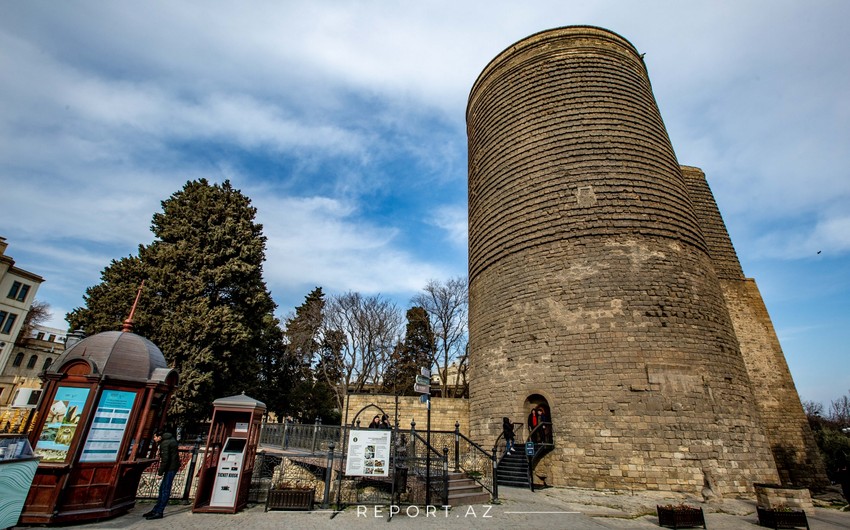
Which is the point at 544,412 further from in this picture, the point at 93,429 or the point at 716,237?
the point at 716,237

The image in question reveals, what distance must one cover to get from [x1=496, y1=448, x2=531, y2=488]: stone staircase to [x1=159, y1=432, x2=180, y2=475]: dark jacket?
7954 mm

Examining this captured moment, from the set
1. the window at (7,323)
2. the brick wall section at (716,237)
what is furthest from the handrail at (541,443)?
the window at (7,323)

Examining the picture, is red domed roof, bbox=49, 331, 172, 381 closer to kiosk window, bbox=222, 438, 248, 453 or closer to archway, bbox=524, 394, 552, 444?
kiosk window, bbox=222, 438, 248, 453

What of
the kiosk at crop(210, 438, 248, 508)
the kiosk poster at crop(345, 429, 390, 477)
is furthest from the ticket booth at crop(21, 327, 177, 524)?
the kiosk poster at crop(345, 429, 390, 477)

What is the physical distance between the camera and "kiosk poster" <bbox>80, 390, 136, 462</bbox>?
20.6ft

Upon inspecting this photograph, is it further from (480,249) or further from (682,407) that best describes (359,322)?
(682,407)

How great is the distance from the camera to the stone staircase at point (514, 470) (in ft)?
35.4

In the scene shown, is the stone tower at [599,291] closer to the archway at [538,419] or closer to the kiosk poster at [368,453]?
the archway at [538,419]

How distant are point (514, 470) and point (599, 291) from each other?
235 inches

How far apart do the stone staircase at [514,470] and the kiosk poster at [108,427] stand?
29.4 ft

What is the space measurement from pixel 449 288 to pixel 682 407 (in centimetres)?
2571

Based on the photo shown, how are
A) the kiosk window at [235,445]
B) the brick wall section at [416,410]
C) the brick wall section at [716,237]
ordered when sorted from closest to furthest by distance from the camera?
the kiosk window at [235,445] → the brick wall section at [416,410] → the brick wall section at [716,237]

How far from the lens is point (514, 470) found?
1117 cm

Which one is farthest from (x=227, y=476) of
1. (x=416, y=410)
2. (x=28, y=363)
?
(x=28, y=363)
